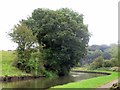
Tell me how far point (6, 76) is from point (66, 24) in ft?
50.7

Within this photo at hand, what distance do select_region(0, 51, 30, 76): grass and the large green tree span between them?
5.74m

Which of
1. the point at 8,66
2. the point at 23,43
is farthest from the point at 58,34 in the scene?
the point at 8,66

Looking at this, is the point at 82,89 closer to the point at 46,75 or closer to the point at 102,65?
the point at 46,75

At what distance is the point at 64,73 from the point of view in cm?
5541

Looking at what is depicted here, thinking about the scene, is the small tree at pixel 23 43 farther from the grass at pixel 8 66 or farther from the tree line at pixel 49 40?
the grass at pixel 8 66

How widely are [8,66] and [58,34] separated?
9.52 m

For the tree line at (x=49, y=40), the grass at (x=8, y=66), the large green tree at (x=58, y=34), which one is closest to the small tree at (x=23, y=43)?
the tree line at (x=49, y=40)

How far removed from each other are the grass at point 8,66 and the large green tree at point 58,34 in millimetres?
5736

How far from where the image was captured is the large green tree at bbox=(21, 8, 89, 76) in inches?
1925

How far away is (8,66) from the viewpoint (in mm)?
44938

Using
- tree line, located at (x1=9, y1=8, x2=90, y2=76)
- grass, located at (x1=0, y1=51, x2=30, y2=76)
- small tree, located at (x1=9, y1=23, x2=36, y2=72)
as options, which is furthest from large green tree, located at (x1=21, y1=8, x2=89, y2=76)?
grass, located at (x1=0, y1=51, x2=30, y2=76)

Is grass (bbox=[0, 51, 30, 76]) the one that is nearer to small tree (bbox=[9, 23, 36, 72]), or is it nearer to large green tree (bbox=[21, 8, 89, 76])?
small tree (bbox=[9, 23, 36, 72])

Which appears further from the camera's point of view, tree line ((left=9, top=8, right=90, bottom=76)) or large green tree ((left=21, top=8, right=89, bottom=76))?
large green tree ((left=21, top=8, right=89, bottom=76))

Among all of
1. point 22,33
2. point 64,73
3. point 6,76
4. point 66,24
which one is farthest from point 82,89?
point 64,73
